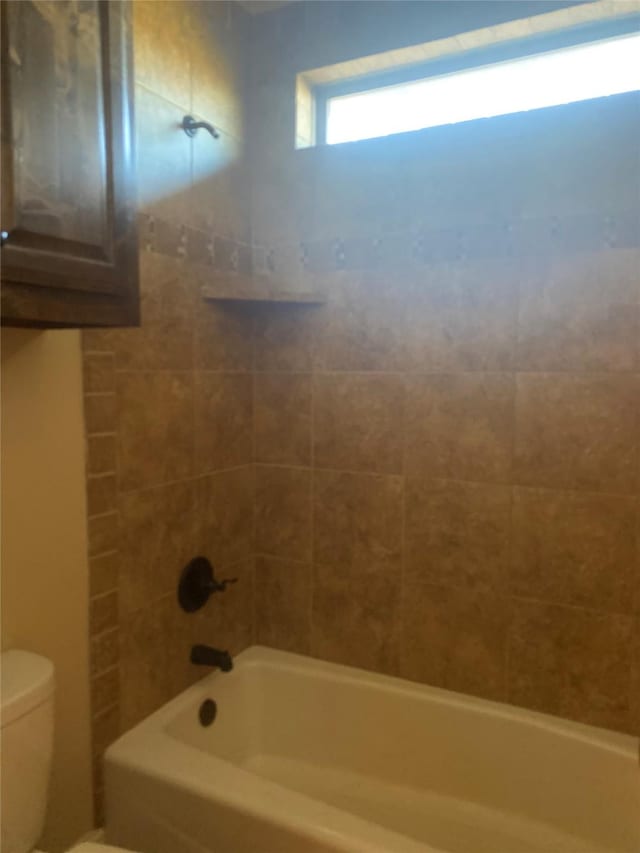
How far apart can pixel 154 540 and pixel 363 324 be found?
916 mm

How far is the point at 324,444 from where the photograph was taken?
2059mm

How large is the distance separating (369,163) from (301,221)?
288 millimetres

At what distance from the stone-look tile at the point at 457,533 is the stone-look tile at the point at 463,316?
14.8 inches

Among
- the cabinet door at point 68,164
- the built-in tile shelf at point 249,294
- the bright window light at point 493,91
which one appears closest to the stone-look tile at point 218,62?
the bright window light at point 493,91

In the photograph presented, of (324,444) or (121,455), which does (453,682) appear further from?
(121,455)

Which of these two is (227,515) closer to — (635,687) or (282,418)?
(282,418)

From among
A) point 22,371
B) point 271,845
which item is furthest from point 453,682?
point 22,371

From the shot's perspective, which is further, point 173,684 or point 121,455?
point 173,684

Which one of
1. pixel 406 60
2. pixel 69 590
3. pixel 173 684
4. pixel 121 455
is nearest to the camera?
pixel 69 590

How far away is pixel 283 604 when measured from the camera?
219 centimetres

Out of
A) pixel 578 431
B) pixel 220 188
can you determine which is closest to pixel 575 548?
pixel 578 431

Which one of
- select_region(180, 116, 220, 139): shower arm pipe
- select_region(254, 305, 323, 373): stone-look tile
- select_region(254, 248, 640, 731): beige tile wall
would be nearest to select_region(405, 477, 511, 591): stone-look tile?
select_region(254, 248, 640, 731): beige tile wall

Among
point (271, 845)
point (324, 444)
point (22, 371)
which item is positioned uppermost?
point (22, 371)

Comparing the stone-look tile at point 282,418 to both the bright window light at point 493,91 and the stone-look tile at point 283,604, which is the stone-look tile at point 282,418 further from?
the bright window light at point 493,91
